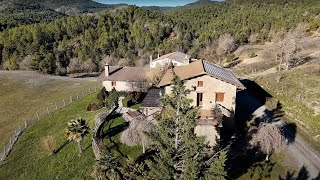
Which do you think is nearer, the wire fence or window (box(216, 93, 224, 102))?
window (box(216, 93, 224, 102))

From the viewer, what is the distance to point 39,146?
4747cm

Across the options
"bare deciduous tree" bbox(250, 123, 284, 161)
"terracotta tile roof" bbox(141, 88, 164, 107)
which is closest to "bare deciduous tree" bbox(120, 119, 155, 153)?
"terracotta tile roof" bbox(141, 88, 164, 107)

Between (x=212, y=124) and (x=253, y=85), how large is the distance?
33140 mm

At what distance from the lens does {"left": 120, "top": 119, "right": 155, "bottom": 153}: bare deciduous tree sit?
36.2 metres

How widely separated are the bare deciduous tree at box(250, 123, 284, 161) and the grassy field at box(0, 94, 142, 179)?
501 inches

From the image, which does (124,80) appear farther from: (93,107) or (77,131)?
(77,131)

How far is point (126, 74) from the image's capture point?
213 ft

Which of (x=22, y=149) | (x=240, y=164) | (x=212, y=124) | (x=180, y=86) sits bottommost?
(x=22, y=149)

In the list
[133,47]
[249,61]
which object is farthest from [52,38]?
[249,61]

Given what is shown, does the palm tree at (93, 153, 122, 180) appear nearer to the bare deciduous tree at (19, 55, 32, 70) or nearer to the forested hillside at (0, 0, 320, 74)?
the forested hillside at (0, 0, 320, 74)

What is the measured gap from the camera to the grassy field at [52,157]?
37.3 metres

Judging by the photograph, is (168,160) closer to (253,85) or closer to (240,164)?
(240,164)

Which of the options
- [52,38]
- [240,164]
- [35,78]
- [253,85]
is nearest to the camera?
[240,164]

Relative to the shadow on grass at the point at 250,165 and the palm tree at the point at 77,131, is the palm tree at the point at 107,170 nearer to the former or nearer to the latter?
the shadow on grass at the point at 250,165
